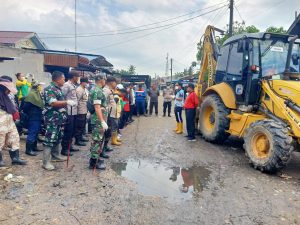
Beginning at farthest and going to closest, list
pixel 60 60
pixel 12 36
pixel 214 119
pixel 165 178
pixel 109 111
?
pixel 12 36 < pixel 60 60 < pixel 214 119 < pixel 109 111 < pixel 165 178

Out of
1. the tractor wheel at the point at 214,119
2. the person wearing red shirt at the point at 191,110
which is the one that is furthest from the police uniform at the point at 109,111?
the tractor wheel at the point at 214,119

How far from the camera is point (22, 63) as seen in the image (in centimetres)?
1454

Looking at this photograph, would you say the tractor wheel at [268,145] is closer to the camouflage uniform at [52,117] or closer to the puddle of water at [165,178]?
the puddle of water at [165,178]

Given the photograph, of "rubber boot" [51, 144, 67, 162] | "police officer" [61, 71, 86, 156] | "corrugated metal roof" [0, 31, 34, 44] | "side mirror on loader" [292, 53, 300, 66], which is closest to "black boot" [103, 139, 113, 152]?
"police officer" [61, 71, 86, 156]

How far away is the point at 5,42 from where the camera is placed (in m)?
21.3

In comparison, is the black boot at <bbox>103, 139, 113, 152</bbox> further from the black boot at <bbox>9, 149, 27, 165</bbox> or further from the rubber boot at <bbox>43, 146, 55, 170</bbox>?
the black boot at <bbox>9, 149, 27, 165</bbox>

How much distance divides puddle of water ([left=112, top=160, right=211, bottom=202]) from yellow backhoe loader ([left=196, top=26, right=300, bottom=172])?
4.30 feet

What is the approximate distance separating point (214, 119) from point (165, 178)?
3.42 metres

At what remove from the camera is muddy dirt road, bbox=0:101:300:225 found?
383cm

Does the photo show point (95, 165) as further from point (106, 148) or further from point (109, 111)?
point (109, 111)

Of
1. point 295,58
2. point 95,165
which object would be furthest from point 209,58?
point 95,165

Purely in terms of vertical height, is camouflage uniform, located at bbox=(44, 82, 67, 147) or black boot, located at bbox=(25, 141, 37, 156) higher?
camouflage uniform, located at bbox=(44, 82, 67, 147)

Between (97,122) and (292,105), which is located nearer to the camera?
(97,122)

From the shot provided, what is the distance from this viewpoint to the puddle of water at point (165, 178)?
4754mm
